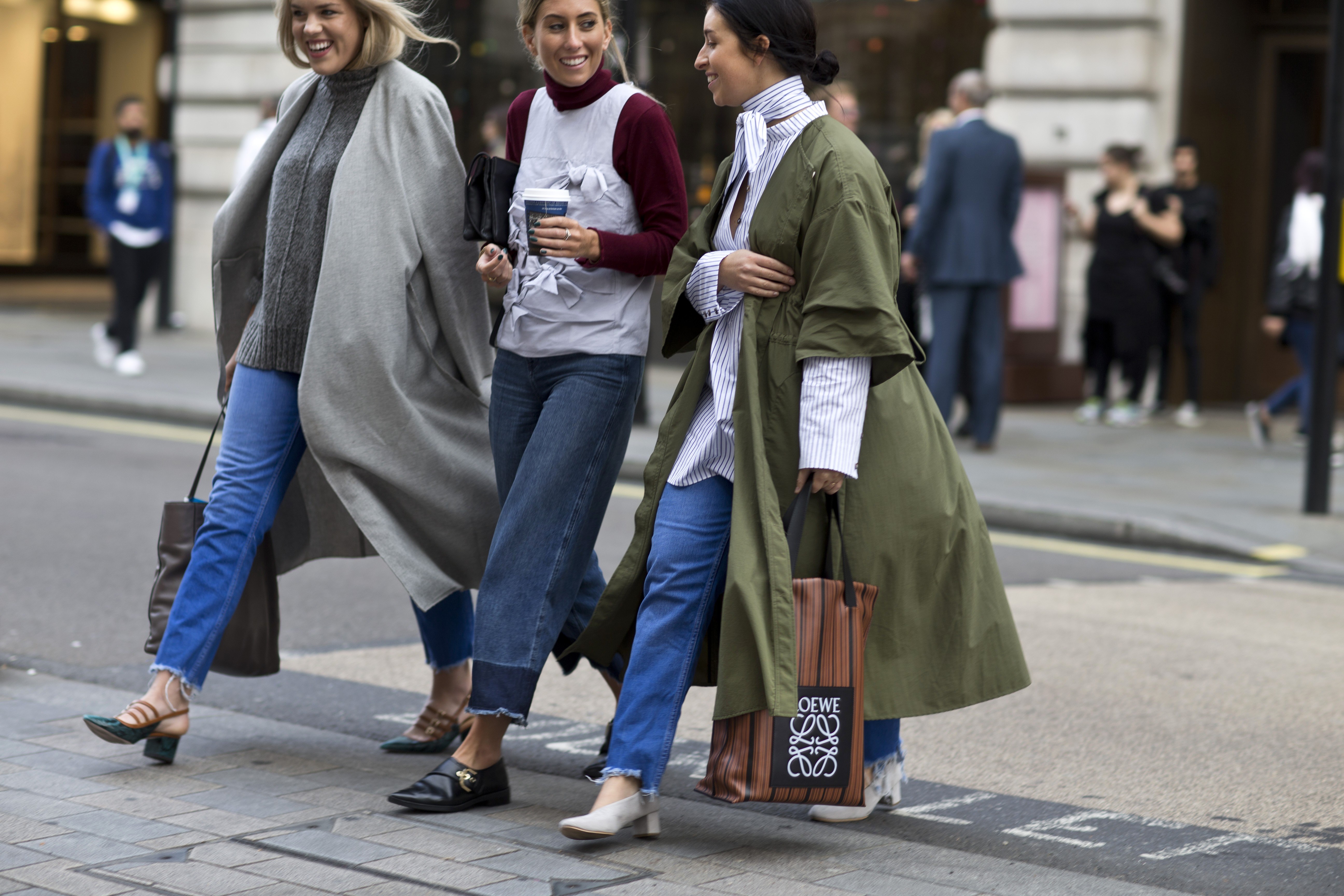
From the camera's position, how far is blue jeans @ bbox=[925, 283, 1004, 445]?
11.0 meters

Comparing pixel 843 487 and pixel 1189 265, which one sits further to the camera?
pixel 1189 265

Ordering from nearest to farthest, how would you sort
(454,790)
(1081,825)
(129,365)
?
1. (454,790)
2. (1081,825)
3. (129,365)

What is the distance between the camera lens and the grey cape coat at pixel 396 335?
13.5 feet

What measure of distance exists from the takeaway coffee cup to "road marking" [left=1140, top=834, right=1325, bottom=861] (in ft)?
5.93

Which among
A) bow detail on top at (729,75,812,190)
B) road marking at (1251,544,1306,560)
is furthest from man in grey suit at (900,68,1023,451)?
bow detail on top at (729,75,812,190)

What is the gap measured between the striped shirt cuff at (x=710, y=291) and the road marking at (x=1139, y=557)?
4743 millimetres

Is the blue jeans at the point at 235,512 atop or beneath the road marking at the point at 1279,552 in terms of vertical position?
atop

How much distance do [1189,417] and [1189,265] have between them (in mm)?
1091

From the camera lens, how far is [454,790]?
3.86m

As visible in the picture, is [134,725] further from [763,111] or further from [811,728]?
[763,111]

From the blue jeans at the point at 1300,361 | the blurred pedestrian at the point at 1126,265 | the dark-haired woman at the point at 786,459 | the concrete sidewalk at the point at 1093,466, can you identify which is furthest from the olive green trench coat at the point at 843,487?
the blurred pedestrian at the point at 1126,265

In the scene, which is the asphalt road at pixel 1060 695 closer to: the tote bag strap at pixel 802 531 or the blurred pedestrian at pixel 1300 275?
the tote bag strap at pixel 802 531

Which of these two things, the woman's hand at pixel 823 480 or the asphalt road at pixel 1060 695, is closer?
the woman's hand at pixel 823 480

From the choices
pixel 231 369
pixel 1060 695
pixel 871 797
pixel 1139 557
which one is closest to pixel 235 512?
pixel 231 369
